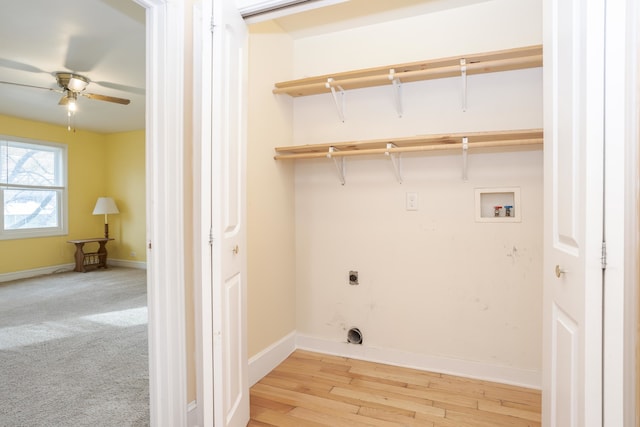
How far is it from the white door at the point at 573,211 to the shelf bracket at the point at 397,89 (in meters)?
1.00

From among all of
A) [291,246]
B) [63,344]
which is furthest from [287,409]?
[63,344]

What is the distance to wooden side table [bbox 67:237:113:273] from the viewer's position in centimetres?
599

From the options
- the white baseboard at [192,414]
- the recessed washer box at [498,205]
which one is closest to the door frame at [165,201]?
the white baseboard at [192,414]

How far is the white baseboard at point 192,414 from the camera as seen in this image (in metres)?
1.68

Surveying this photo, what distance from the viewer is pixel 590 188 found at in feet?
2.83

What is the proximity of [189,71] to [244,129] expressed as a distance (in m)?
0.36

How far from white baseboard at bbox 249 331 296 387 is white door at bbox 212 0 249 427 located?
39cm

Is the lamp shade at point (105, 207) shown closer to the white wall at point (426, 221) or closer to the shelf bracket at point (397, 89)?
the white wall at point (426, 221)

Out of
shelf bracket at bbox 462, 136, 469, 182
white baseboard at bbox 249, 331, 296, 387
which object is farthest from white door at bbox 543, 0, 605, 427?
white baseboard at bbox 249, 331, 296, 387

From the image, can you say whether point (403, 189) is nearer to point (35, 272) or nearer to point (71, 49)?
point (71, 49)

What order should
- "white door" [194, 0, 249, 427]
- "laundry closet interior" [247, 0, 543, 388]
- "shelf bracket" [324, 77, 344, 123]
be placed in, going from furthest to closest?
"shelf bracket" [324, 77, 344, 123], "laundry closet interior" [247, 0, 543, 388], "white door" [194, 0, 249, 427]

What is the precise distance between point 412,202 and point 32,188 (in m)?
6.12

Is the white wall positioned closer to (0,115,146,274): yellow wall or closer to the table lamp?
(0,115,146,274): yellow wall

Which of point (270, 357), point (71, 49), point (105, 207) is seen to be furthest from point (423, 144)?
point (105, 207)
